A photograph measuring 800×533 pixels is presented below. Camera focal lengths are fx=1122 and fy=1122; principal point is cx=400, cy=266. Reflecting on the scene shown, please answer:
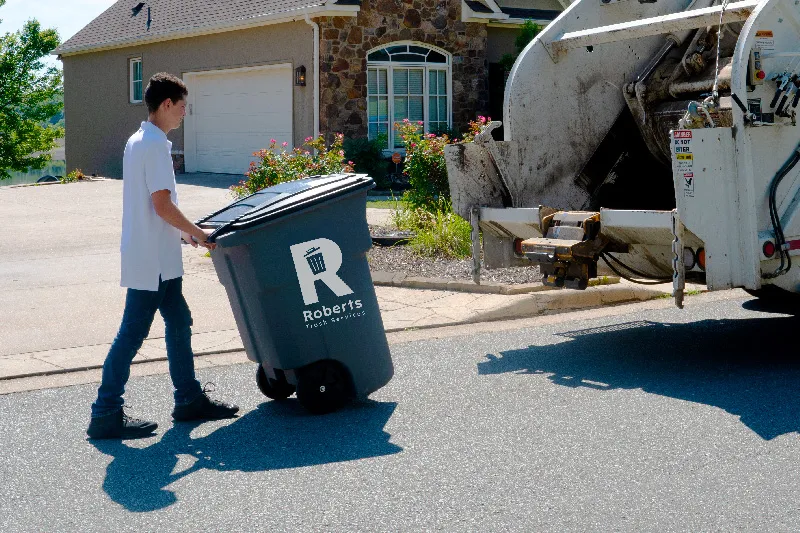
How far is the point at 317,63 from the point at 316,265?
536 inches

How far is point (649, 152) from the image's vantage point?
8078 millimetres

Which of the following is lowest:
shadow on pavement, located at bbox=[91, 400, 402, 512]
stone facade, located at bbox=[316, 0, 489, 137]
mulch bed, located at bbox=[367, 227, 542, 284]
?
shadow on pavement, located at bbox=[91, 400, 402, 512]

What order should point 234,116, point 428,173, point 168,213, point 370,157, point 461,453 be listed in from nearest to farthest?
1. point 461,453
2. point 168,213
3. point 428,173
4. point 370,157
5. point 234,116

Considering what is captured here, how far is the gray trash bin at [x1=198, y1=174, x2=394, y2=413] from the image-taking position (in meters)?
5.45

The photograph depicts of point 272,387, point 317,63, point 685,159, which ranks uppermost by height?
point 317,63

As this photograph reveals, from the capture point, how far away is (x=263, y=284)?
5.45 m

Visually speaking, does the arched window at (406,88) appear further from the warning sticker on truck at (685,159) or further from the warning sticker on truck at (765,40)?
the warning sticker on truck at (685,159)

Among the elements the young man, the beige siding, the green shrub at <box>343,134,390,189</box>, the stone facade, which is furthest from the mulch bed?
the beige siding

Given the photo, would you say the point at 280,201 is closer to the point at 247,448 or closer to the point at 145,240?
the point at 145,240

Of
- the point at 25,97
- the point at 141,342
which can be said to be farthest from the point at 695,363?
the point at 25,97

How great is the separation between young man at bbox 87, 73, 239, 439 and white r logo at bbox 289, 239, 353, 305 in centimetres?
44

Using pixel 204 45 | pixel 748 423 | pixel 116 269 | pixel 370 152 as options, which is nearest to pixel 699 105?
pixel 748 423

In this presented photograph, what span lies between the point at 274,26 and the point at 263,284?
15.1 meters

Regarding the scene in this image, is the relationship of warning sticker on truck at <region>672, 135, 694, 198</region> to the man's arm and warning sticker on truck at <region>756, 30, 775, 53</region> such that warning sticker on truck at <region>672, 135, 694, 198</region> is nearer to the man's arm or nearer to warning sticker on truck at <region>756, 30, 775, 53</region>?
warning sticker on truck at <region>756, 30, 775, 53</region>
